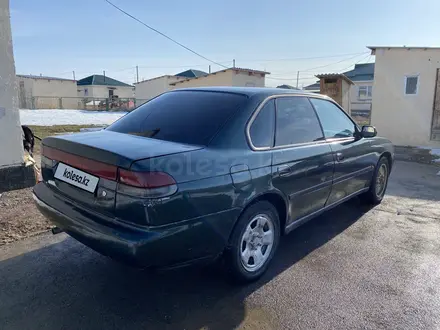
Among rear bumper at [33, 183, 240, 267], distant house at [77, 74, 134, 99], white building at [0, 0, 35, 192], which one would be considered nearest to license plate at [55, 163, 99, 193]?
rear bumper at [33, 183, 240, 267]

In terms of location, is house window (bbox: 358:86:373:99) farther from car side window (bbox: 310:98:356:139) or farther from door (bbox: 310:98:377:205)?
car side window (bbox: 310:98:356:139)

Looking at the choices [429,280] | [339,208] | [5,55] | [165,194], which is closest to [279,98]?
[165,194]

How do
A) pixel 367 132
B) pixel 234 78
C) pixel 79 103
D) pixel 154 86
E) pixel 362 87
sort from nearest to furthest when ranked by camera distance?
pixel 367 132, pixel 234 78, pixel 362 87, pixel 154 86, pixel 79 103

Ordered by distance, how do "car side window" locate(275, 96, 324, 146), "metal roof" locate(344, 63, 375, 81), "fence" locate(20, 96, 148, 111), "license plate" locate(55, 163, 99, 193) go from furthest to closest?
"metal roof" locate(344, 63, 375, 81)
"fence" locate(20, 96, 148, 111)
"car side window" locate(275, 96, 324, 146)
"license plate" locate(55, 163, 99, 193)

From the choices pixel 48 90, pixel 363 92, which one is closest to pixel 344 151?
pixel 363 92

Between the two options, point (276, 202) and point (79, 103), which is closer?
point (276, 202)

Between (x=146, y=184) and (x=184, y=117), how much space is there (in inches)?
40.0

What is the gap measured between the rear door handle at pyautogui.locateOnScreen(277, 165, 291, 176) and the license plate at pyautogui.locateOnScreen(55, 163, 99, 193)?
60.0 inches

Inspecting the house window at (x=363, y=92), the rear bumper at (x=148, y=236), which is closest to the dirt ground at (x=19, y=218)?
the rear bumper at (x=148, y=236)

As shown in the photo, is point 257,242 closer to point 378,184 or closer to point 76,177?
point 76,177

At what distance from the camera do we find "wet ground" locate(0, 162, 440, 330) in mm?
2480

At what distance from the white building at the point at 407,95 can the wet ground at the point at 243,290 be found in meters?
8.22

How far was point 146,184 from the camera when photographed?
7.05 ft

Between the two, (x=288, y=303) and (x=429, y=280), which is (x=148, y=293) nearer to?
(x=288, y=303)
